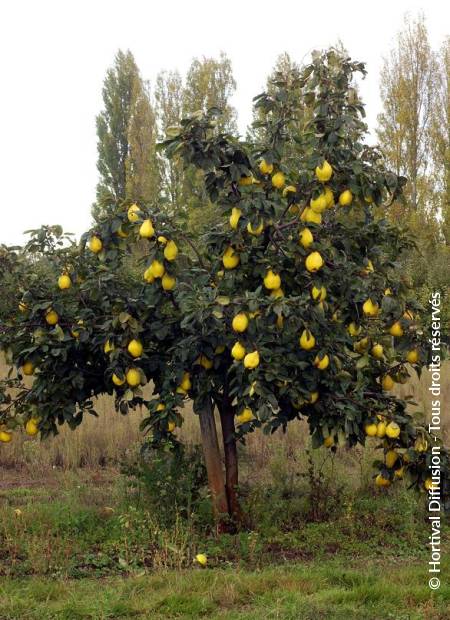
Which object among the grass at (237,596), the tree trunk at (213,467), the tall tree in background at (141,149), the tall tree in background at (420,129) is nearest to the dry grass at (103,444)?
the tree trunk at (213,467)

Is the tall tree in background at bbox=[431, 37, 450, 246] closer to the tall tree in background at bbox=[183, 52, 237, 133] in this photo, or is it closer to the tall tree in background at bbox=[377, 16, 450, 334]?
the tall tree in background at bbox=[377, 16, 450, 334]

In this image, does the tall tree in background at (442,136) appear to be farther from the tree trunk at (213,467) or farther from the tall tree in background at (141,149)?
the tree trunk at (213,467)

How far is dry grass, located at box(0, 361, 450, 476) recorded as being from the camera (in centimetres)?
714

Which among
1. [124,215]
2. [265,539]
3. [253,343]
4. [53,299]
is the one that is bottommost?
[265,539]

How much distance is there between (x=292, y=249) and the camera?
4.31m

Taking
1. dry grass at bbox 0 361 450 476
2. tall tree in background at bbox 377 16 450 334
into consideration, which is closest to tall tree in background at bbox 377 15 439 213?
tall tree in background at bbox 377 16 450 334

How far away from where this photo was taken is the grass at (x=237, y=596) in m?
3.54

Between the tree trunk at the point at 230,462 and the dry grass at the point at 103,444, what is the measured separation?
1.57 m

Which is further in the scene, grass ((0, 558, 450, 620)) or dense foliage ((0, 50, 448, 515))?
dense foliage ((0, 50, 448, 515))

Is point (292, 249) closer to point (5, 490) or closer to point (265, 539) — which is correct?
point (265, 539)

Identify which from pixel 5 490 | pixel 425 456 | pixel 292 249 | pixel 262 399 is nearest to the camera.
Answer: pixel 262 399

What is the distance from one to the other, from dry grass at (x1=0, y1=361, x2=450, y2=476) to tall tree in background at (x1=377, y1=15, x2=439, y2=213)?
13.1 m

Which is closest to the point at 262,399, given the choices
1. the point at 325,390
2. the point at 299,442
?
the point at 325,390

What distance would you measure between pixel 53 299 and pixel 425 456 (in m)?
2.44
